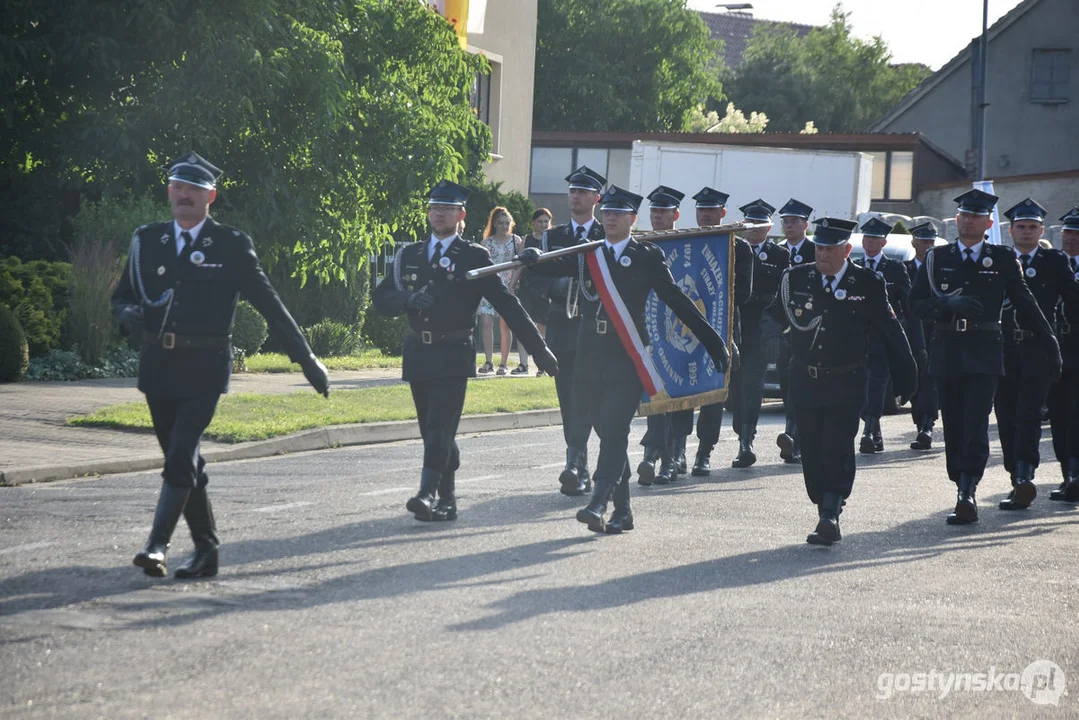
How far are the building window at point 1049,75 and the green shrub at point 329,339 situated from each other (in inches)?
1417

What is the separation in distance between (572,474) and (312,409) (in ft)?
16.7

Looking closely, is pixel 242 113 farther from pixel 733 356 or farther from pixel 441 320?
pixel 441 320

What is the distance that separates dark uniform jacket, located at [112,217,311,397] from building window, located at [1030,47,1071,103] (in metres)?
50.1

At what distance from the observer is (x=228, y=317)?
7.49 meters

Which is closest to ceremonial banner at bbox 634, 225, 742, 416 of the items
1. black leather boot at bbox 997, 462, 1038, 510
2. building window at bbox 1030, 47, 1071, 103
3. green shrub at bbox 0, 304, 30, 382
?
black leather boot at bbox 997, 462, 1038, 510

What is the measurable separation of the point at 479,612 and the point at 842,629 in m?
1.52

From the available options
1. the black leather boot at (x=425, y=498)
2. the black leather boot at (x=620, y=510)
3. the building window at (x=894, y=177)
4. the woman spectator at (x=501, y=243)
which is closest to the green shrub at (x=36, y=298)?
the woman spectator at (x=501, y=243)

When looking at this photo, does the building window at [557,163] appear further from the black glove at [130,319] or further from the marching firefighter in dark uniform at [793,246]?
the black glove at [130,319]

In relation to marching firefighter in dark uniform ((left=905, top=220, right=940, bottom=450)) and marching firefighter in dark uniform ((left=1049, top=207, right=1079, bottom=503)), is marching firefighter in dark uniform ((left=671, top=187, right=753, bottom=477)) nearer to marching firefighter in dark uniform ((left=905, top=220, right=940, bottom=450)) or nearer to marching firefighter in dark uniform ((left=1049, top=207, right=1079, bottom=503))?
marching firefighter in dark uniform ((left=1049, top=207, right=1079, bottom=503))

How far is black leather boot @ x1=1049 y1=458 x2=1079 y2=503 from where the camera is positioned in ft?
38.5

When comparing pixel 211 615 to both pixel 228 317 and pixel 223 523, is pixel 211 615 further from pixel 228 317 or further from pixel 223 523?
pixel 223 523

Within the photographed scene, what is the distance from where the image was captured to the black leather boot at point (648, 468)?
11.9m

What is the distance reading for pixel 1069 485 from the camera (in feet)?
38.5

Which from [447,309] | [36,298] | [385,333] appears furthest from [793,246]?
[385,333]
